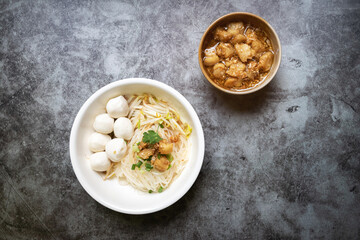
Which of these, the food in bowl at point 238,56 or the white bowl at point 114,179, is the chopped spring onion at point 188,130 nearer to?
the white bowl at point 114,179

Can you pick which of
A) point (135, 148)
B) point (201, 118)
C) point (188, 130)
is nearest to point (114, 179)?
point (135, 148)

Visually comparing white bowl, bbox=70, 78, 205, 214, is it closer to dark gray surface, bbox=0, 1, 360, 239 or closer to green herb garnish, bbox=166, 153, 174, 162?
green herb garnish, bbox=166, 153, 174, 162

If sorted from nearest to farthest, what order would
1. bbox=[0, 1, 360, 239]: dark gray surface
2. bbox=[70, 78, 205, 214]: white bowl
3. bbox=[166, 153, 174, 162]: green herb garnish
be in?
bbox=[70, 78, 205, 214]: white bowl < bbox=[166, 153, 174, 162]: green herb garnish < bbox=[0, 1, 360, 239]: dark gray surface

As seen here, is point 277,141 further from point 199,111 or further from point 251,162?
point 199,111

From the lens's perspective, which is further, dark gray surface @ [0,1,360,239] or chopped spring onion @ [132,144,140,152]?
dark gray surface @ [0,1,360,239]

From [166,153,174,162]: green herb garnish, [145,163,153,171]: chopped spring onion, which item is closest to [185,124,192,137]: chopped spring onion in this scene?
[166,153,174,162]: green herb garnish

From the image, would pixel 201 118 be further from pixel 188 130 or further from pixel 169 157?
pixel 169 157

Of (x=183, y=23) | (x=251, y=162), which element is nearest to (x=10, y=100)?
(x=183, y=23)
